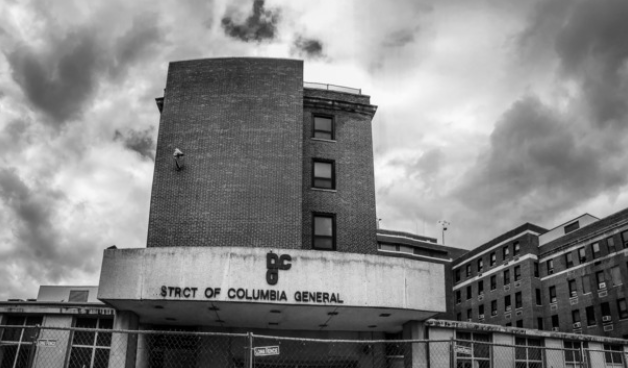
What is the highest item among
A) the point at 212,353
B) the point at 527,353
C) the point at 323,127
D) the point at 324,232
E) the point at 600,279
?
the point at 323,127

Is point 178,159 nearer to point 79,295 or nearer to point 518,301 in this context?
point 79,295

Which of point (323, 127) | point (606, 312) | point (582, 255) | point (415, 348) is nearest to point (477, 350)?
point (415, 348)

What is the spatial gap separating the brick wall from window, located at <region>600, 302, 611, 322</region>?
40487mm

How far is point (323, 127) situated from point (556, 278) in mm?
42134

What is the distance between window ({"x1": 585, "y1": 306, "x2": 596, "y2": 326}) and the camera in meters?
52.5

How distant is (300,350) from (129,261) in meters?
8.43

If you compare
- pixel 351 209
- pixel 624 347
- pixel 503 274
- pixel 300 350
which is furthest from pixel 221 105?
pixel 503 274

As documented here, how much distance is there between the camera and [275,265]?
1909 cm

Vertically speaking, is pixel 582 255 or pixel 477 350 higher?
pixel 582 255

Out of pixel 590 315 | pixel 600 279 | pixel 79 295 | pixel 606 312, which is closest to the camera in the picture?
pixel 79 295

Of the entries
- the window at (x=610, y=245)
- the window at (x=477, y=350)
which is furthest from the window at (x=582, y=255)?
the window at (x=477, y=350)

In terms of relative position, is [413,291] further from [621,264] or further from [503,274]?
[503,274]

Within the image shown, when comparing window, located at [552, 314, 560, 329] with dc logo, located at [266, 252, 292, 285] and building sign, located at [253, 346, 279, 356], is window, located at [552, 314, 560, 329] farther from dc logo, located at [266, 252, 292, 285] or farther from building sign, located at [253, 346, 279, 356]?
building sign, located at [253, 346, 279, 356]

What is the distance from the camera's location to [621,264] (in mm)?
49844
